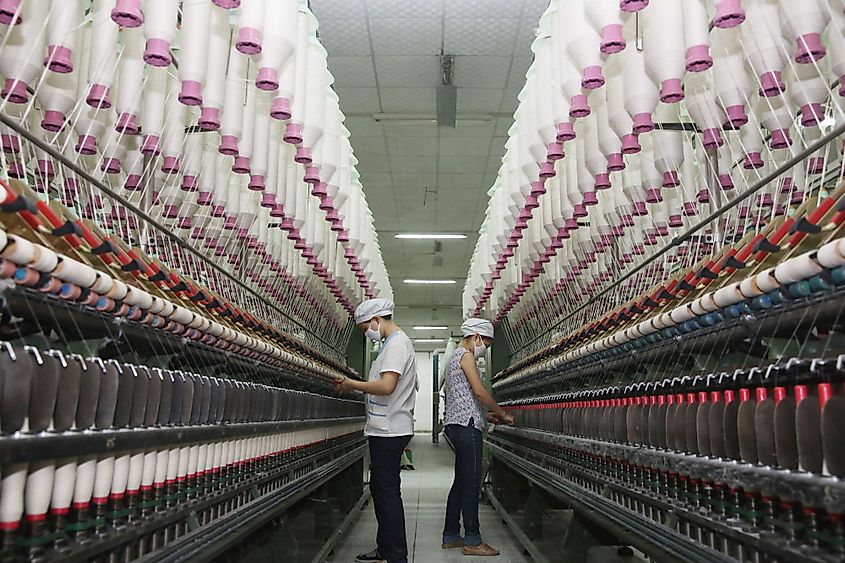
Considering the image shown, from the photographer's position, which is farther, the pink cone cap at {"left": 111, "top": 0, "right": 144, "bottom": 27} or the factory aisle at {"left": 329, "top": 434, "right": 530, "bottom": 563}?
the factory aisle at {"left": 329, "top": 434, "right": 530, "bottom": 563}

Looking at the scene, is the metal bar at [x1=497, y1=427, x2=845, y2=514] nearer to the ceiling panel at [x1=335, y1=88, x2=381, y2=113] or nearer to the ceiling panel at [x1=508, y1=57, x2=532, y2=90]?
the ceiling panel at [x1=508, y1=57, x2=532, y2=90]

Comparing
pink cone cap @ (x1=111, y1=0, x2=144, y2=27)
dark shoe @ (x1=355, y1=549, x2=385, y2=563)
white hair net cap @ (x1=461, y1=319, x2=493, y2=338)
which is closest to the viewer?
pink cone cap @ (x1=111, y1=0, x2=144, y2=27)

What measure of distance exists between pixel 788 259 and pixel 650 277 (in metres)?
2.25

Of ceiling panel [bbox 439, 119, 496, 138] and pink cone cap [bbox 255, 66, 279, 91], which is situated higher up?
ceiling panel [bbox 439, 119, 496, 138]

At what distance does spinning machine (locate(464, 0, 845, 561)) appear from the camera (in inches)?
65.7

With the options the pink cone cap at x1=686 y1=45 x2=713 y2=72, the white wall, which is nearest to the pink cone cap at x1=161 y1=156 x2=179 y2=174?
the pink cone cap at x1=686 y1=45 x2=713 y2=72

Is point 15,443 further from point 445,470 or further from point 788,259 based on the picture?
point 445,470

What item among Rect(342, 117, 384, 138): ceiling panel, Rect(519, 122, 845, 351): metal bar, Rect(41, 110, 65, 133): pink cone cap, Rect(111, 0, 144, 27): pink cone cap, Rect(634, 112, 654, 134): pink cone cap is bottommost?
Rect(519, 122, 845, 351): metal bar

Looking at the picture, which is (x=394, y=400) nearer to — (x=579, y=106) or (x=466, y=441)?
(x=466, y=441)

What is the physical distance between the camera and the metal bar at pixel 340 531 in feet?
15.0

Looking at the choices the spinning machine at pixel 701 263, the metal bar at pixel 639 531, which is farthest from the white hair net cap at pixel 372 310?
the metal bar at pixel 639 531

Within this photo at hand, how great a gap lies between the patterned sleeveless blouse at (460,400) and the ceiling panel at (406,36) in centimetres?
255

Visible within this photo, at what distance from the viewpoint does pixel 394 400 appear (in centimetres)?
418

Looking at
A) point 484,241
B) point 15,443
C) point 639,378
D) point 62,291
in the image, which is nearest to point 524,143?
point 639,378
